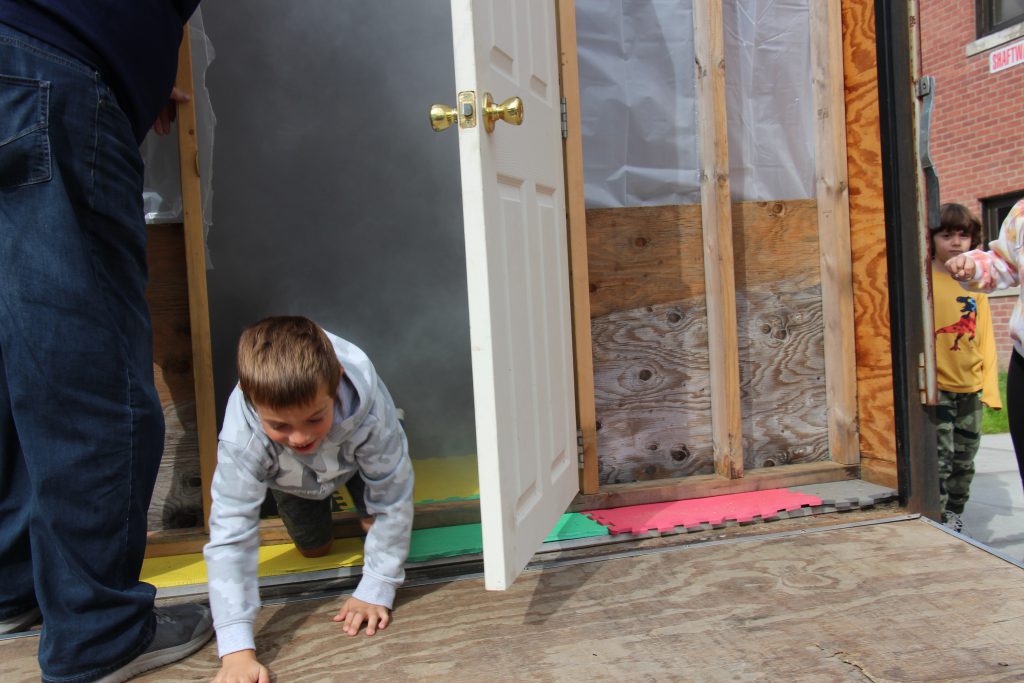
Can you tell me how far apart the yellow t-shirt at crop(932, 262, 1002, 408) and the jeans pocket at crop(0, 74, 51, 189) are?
292 centimetres

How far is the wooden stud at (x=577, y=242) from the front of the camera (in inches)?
96.2

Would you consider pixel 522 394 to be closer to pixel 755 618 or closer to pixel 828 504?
pixel 755 618

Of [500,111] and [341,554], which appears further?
[341,554]

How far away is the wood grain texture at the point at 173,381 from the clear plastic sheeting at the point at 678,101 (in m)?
1.39

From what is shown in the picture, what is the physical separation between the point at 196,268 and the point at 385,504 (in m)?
0.96

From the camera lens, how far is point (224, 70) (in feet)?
10.3

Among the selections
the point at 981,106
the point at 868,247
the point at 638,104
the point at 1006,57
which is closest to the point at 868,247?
the point at 868,247

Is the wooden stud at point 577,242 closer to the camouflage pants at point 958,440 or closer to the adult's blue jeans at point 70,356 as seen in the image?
the adult's blue jeans at point 70,356

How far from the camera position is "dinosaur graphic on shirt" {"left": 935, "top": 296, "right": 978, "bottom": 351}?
304 cm

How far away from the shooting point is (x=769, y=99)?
A: 2.84m

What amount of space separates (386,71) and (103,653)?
246cm

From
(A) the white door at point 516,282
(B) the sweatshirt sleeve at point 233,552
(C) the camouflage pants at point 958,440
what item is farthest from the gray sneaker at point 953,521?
(B) the sweatshirt sleeve at point 233,552

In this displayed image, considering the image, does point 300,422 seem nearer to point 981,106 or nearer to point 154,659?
point 154,659

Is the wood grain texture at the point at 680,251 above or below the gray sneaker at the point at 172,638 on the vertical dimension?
above
